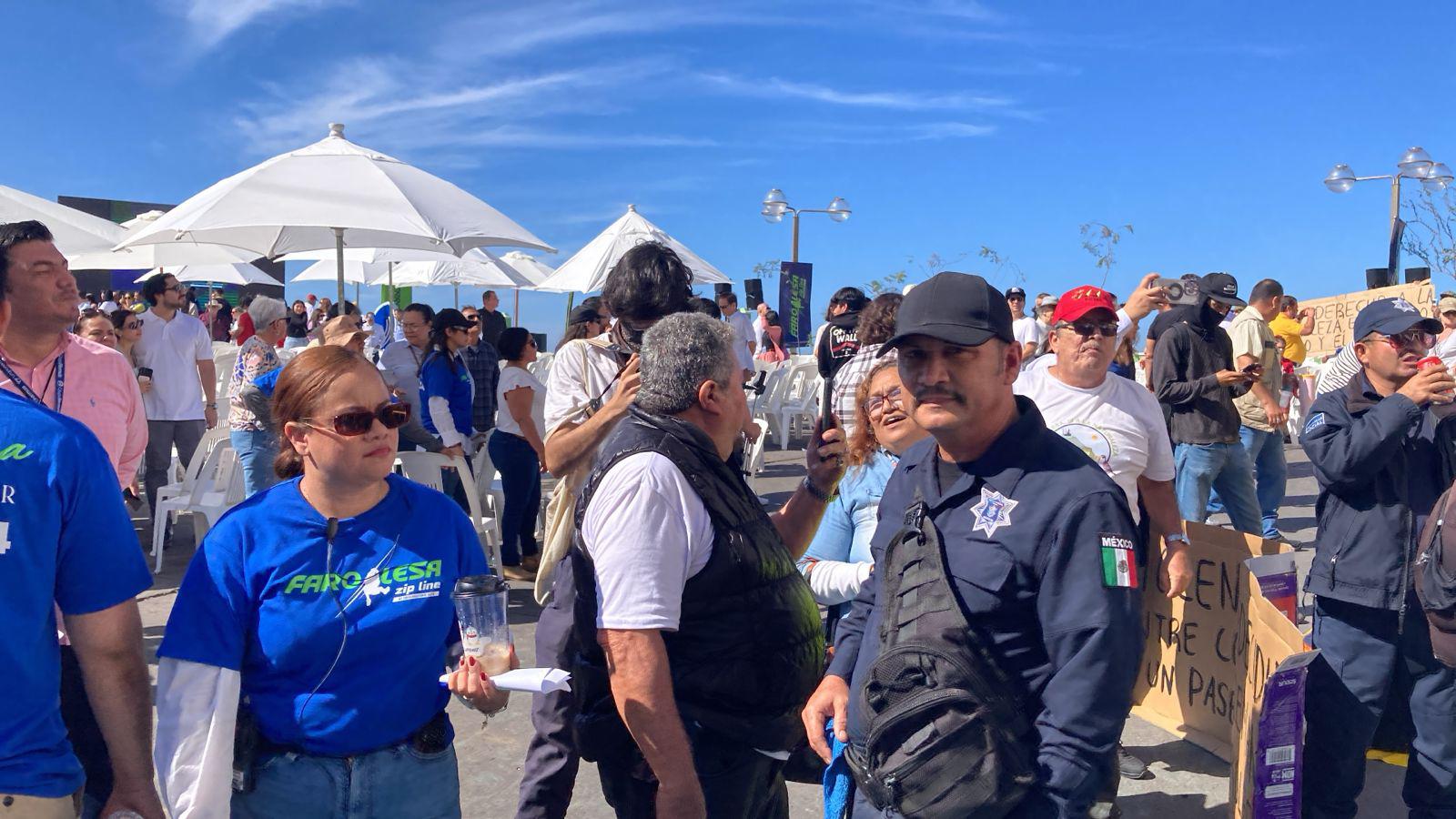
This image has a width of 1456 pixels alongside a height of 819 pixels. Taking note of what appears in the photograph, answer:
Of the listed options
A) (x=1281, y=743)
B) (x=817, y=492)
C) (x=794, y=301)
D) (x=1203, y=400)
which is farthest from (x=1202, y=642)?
(x=794, y=301)

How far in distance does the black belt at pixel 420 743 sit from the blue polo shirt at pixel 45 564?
1.15 feet

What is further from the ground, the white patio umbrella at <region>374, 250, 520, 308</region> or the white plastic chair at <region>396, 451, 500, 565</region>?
the white patio umbrella at <region>374, 250, 520, 308</region>

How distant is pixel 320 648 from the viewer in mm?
2260

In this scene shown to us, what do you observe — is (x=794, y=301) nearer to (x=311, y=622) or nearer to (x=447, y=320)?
(x=447, y=320)

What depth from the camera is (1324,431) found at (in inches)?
152

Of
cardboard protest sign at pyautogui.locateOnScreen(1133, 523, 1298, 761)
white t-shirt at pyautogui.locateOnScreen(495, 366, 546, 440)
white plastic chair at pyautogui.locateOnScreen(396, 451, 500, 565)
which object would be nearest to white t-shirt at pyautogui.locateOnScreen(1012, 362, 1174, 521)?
cardboard protest sign at pyautogui.locateOnScreen(1133, 523, 1298, 761)

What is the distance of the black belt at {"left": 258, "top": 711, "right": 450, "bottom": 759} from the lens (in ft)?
7.47

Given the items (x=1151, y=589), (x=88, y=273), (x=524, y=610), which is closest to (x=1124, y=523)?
(x=1151, y=589)

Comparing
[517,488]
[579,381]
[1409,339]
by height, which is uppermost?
[1409,339]

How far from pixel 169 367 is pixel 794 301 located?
12.1m

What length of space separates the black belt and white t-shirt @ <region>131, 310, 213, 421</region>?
272 inches

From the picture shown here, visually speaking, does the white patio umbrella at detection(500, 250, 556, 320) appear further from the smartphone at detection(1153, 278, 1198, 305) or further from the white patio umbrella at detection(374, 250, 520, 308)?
the smartphone at detection(1153, 278, 1198, 305)

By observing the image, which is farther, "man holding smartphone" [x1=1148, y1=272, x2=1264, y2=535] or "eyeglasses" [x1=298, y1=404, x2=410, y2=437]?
"man holding smartphone" [x1=1148, y1=272, x2=1264, y2=535]

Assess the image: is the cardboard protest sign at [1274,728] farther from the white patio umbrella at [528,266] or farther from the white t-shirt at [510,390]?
the white patio umbrella at [528,266]
